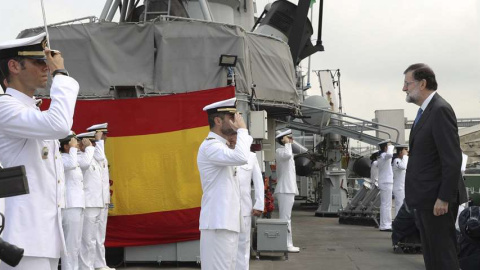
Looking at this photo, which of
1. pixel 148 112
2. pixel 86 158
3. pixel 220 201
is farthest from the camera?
pixel 148 112

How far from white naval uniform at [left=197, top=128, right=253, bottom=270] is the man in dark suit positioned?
1333 millimetres

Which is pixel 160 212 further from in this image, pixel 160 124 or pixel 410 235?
pixel 410 235

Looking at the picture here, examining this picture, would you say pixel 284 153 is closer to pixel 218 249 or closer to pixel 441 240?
pixel 218 249

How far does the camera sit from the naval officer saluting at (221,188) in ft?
17.3

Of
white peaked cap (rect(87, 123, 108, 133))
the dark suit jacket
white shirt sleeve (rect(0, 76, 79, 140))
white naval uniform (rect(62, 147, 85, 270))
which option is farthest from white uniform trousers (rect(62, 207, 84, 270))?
white shirt sleeve (rect(0, 76, 79, 140))

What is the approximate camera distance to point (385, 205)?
51.2ft

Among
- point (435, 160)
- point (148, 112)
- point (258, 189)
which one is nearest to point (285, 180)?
point (258, 189)

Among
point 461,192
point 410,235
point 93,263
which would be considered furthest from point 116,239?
point 461,192

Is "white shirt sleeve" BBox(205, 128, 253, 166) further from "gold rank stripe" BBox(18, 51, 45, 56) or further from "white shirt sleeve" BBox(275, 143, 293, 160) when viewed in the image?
"white shirt sleeve" BBox(275, 143, 293, 160)

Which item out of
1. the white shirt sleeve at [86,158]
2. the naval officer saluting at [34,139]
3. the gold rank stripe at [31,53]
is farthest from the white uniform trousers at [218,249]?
the white shirt sleeve at [86,158]

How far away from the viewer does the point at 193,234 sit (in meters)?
9.47

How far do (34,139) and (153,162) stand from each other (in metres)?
6.22

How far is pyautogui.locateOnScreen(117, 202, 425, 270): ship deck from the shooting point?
32.3ft

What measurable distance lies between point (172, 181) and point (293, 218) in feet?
35.3
